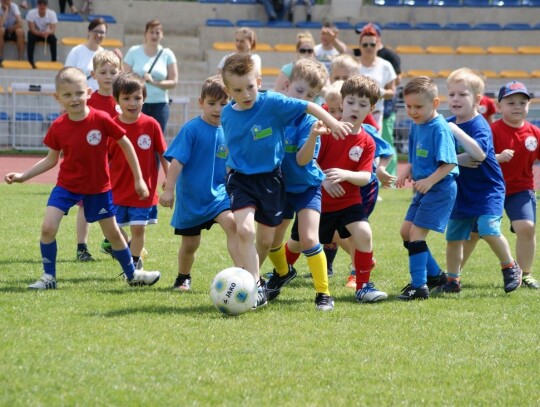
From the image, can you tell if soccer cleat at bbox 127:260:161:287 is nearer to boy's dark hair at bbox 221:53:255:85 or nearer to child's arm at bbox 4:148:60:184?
child's arm at bbox 4:148:60:184

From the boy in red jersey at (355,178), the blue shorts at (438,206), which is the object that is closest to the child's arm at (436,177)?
the blue shorts at (438,206)

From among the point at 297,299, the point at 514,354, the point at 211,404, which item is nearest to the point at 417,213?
the point at 297,299

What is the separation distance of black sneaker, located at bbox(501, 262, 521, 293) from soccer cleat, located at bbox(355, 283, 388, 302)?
1.04 m

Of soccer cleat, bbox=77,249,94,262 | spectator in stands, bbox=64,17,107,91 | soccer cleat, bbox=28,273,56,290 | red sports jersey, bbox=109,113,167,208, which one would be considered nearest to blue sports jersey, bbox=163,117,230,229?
red sports jersey, bbox=109,113,167,208

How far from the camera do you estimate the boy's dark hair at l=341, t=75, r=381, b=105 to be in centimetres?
674

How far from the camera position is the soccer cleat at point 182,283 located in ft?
23.3

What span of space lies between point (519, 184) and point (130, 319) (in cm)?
357

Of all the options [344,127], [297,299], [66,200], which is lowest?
[297,299]

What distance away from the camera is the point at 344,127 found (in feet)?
19.5

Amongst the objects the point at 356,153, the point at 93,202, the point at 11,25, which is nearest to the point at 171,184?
the point at 93,202

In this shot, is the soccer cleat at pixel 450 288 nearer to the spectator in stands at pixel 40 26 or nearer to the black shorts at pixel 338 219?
the black shorts at pixel 338 219

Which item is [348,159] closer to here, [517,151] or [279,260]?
[279,260]

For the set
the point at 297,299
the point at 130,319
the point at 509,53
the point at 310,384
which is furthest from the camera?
the point at 509,53

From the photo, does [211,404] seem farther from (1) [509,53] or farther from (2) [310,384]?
(1) [509,53]
